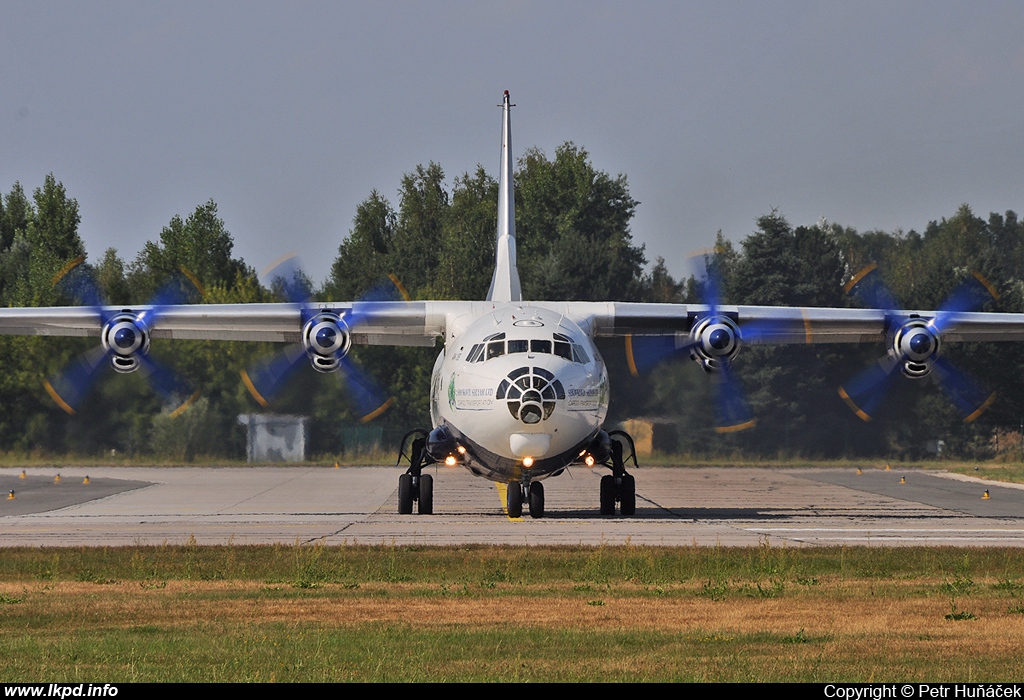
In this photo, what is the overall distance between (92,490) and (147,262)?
94.9 feet

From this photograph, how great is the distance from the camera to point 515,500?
81.0 ft

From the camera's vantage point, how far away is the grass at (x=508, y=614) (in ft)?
33.1

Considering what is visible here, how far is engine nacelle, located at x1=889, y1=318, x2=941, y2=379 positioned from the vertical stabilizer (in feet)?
26.5

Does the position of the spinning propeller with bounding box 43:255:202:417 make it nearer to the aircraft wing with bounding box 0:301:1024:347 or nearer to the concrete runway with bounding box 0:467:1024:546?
the aircraft wing with bounding box 0:301:1024:347

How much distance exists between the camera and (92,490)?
3394cm

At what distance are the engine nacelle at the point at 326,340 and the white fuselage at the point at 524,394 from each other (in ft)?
9.23

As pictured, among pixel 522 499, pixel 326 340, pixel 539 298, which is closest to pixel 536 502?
pixel 522 499

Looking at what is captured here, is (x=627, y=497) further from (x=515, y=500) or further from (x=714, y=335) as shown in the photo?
(x=714, y=335)

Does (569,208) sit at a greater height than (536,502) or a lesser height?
greater

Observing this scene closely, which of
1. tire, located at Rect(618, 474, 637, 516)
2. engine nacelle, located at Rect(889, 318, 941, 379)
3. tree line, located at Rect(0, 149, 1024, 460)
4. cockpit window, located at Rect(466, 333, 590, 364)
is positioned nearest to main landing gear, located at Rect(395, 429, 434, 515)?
cockpit window, located at Rect(466, 333, 590, 364)

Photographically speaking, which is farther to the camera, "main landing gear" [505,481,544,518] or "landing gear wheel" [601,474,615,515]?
"landing gear wheel" [601,474,615,515]

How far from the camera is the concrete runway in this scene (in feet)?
68.3

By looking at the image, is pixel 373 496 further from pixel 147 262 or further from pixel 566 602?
pixel 147 262

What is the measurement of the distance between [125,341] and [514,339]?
8.91 meters
